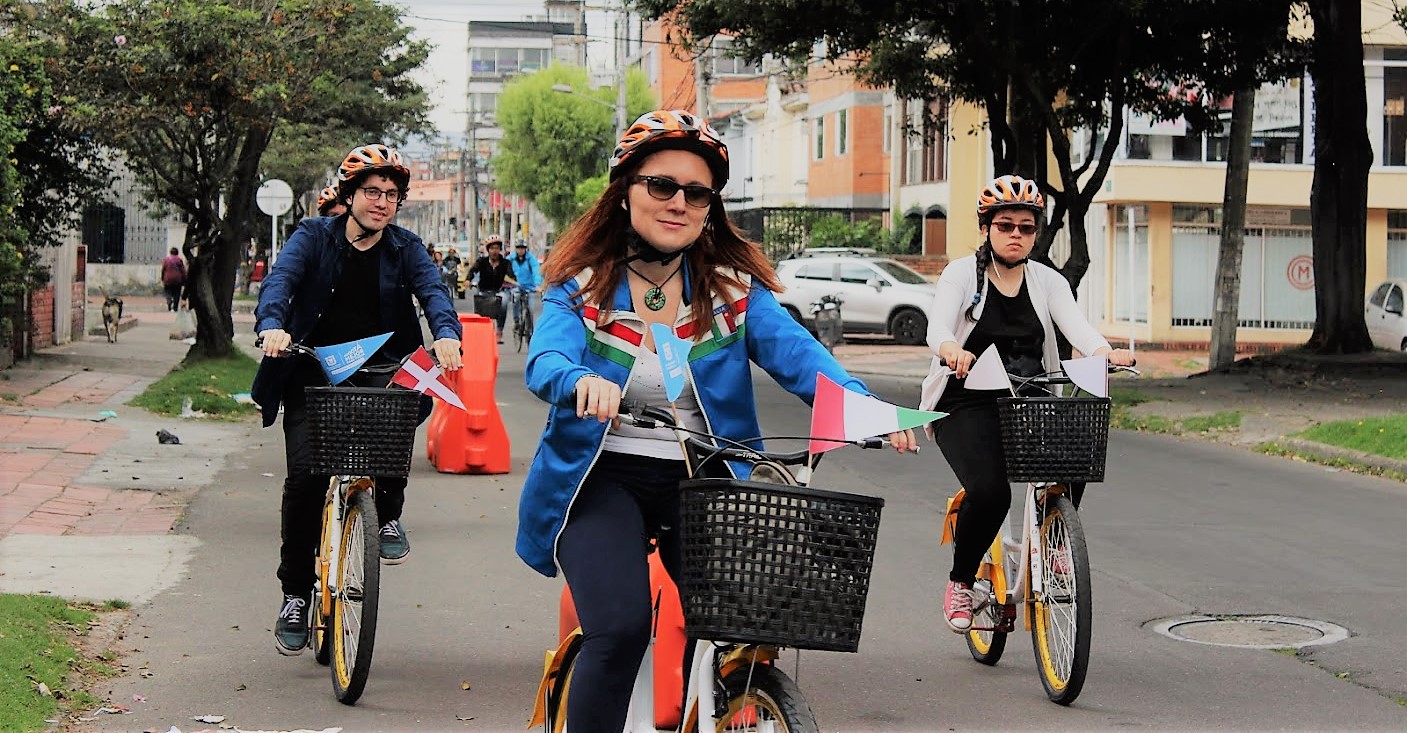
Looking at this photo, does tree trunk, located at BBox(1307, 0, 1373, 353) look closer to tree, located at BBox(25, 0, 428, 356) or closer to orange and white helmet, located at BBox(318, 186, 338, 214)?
tree, located at BBox(25, 0, 428, 356)

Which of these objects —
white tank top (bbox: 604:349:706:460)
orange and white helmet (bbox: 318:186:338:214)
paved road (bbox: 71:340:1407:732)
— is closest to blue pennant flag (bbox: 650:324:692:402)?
white tank top (bbox: 604:349:706:460)

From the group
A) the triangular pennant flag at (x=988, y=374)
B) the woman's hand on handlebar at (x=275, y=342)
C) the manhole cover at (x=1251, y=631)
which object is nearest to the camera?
the woman's hand on handlebar at (x=275, y=342)

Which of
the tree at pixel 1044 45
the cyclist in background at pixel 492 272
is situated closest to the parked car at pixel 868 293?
the cyclist in background at pixel 492 272

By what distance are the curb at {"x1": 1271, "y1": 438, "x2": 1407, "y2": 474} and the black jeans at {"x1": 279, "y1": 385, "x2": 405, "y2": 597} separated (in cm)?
996

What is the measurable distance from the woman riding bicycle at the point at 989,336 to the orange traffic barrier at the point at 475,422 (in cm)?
715

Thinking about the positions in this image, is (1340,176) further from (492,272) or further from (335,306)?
(335,306)

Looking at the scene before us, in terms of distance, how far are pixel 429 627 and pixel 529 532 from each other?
3.81m

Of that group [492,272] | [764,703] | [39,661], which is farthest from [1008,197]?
[492,272]

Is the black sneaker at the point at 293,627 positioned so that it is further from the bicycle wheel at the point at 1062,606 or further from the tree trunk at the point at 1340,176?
the tree trunk at the point at 1340,176

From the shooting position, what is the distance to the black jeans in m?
6.97

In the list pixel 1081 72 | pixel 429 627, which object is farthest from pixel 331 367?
pixel 1081 72

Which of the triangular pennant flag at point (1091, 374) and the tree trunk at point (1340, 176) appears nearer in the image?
the triangular pennant flag at point (1091, 374)

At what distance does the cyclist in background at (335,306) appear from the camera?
7.02 m

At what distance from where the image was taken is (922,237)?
4572cm
